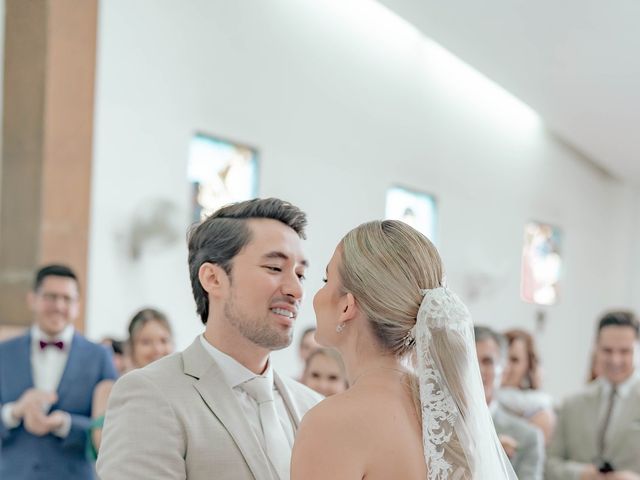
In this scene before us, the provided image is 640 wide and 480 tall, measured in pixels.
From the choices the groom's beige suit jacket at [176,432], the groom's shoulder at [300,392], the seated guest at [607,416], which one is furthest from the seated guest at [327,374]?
the groom's beige suit jacket at [176,432]

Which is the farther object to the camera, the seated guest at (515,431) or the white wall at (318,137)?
the white wall at (318,137)

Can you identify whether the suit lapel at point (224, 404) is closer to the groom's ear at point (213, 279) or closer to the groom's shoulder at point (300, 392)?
the groom's ear at point (213, 279)

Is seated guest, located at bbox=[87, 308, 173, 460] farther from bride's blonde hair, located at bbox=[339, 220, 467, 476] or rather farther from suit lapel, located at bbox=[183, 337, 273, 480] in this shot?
bride's blonde hair, located at bbox=[339, 220, 467, 476]

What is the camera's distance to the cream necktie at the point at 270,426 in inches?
94.3

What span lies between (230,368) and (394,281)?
0.55 metres

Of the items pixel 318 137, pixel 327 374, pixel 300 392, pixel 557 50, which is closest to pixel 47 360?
pixel 327 374

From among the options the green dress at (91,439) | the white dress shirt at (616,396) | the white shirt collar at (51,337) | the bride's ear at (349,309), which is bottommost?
the green dress at (91,439)

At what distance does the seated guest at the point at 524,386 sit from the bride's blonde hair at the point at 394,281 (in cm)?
414

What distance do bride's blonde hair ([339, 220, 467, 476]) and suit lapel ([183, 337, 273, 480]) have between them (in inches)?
16.2

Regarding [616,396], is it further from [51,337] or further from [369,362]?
[369,362]

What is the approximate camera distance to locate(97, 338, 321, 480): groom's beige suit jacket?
7.32ft

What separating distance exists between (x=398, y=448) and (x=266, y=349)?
572mm

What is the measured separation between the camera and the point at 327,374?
4.62 meters

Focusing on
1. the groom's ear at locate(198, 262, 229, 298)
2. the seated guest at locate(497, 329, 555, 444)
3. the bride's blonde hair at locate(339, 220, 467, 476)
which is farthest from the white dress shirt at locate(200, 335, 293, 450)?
the seated guest at locate(497, 329, 555, 444)
